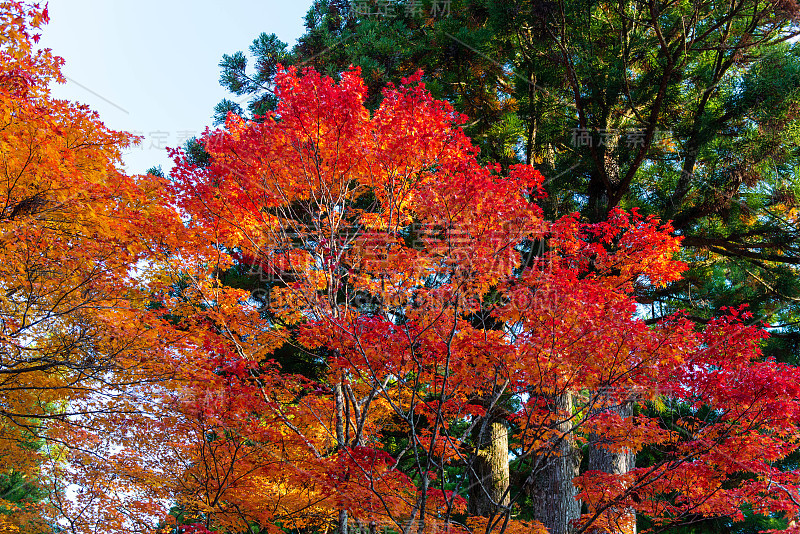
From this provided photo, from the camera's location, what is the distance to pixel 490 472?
8117 millimetres

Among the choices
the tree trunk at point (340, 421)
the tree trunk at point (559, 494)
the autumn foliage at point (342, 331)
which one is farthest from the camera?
the tree trunk at point (559, 494)

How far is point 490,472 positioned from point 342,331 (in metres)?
4.35

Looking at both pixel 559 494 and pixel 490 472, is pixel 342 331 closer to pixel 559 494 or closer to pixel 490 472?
pixel 490 472

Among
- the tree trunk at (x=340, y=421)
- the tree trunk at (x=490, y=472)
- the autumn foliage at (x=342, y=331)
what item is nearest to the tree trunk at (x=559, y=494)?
the tree trunk at (x=490, y=472)

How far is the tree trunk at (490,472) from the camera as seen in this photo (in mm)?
7996

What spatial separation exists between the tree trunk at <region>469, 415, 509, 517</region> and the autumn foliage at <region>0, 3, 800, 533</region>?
1.89 metres

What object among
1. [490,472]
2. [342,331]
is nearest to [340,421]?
[342,331]

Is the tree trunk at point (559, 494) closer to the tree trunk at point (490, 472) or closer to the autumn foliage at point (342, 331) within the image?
the tree trunk at point (490, 472)

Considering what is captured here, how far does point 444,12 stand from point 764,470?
10266 millimetres

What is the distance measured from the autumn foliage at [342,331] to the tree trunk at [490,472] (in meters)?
1.89

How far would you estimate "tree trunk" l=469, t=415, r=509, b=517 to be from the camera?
26.2ft

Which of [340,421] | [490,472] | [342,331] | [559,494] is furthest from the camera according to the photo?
[490,472]

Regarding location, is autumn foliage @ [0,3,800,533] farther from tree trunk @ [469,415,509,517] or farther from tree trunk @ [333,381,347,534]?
tree trunk @ [469,415,509,517]

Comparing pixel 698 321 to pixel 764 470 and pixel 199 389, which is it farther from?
pixel 199 389
